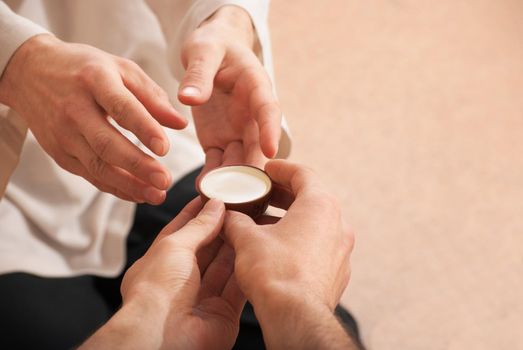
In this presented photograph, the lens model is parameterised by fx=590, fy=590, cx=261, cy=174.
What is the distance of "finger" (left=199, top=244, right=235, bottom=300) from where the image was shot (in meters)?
0.91

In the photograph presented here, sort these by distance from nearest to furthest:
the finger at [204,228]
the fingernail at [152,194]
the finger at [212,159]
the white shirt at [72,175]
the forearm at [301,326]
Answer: the forearm at [301,326] < the finger at [204,228] < the fingernail at [152,194] < the white shirt at [72,175] < the finger at [212,159]

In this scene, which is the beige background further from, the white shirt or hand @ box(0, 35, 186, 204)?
hand @ box(0, 35, 186, 204)

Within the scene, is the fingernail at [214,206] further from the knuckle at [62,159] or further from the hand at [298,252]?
the knuckle at [62,159]

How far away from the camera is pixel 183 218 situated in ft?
3.19

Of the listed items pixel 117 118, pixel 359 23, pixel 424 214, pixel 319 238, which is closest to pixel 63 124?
pixel 117 118

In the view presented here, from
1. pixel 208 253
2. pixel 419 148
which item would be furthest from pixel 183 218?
pixel 419 148

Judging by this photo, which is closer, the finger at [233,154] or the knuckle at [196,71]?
the knuckle at [196,71]

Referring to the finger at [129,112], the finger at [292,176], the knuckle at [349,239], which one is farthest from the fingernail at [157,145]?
the knuckle at [349,239]

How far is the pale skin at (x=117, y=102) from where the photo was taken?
0.89 metres

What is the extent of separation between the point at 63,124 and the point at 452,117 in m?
1.57

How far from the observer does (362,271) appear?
1.69 meters

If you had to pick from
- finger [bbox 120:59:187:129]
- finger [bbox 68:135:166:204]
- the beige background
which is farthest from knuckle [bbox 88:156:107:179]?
the beige background

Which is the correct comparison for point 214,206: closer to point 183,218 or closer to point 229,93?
point 183,218

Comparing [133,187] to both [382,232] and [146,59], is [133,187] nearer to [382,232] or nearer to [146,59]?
[146,59]
